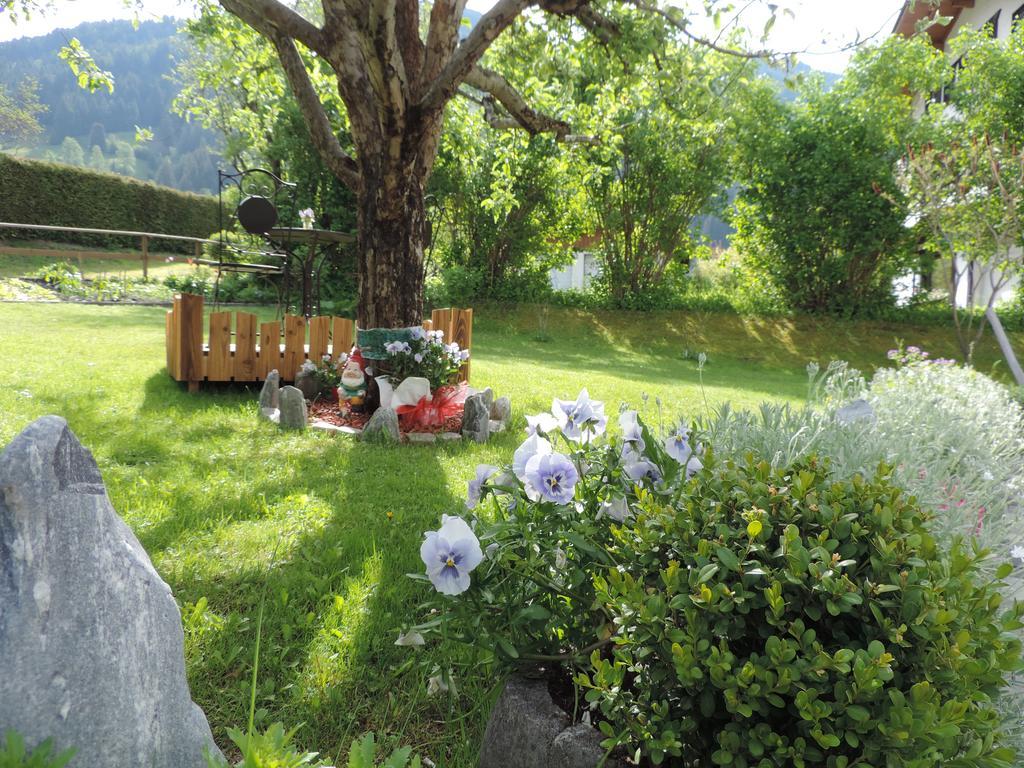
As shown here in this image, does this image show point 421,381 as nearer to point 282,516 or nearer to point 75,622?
point 282,516

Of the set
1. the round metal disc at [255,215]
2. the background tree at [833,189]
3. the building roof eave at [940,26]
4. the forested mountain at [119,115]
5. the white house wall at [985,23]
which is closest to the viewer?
the round metal disc at [255,215]

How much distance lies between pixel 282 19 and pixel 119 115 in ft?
520

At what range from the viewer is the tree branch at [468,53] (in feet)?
15.5

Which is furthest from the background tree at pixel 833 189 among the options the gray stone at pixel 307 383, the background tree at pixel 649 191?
the gray stone at pixel 307 383

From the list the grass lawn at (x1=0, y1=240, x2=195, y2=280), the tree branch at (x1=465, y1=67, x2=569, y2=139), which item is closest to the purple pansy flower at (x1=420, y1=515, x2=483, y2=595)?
the tree branch at (x1=465, y1=67, x2=569, y2=139)

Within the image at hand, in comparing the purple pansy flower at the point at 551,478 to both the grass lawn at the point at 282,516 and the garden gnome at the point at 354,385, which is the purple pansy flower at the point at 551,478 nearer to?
the grass lawn at the point at 282,516

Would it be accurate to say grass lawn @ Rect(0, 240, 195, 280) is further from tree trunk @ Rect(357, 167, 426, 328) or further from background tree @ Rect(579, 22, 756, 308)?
tree trunk @ Rect(357, 167, 426, 328)

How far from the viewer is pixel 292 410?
499cm

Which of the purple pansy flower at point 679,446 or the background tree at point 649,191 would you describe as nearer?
the purple pansy flower at point 679,446

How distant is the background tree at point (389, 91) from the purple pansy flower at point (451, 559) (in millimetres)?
4174

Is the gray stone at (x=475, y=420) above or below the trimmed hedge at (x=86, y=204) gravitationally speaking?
below

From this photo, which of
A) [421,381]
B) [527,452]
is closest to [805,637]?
[527,452]

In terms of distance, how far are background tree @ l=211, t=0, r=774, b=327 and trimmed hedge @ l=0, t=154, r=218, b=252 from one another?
18.8m

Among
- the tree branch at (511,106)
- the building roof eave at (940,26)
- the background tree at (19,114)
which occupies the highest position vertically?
the building roof eave at (940,26)
